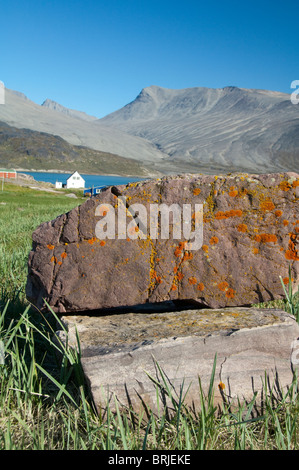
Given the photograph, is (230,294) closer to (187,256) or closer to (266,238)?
(187,256)

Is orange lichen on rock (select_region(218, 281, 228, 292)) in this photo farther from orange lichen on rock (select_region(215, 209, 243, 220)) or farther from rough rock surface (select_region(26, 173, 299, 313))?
orange lichen on rock (select_region(215, 209, 243, 220))

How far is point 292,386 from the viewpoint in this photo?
3.02 m

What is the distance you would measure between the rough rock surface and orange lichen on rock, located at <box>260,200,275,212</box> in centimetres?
1

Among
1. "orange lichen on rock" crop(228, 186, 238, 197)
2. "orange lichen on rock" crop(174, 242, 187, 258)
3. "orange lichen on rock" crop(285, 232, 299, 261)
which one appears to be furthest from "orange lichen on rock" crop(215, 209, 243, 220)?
"orange lichen on rock" crop(285, 232, 299, 261)

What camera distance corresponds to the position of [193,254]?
13.0ft

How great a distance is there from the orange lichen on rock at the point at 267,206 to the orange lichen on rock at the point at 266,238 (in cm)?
27

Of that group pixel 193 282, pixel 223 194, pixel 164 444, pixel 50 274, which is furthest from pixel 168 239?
pixel 164 444

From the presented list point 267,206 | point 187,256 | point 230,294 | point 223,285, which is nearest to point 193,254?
point 187,256

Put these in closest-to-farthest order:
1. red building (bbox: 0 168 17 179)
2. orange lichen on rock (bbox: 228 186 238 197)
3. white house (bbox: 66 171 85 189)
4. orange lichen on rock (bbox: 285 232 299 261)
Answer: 1. orange lichen on rock (bbox: 285 232 299 261)
2. orange lichen on rock (bbox: 228 186 238 197)
3. red building (bbox: 0 168 17 179)
4. white house (bbox: 66 171 85 189)

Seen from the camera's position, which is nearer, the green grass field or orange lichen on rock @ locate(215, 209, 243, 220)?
the green grass field

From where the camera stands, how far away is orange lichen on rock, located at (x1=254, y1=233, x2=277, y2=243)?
3.91m

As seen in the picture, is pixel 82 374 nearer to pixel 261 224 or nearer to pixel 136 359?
pixel 136 359

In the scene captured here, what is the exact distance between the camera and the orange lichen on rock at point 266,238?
3.91 meters

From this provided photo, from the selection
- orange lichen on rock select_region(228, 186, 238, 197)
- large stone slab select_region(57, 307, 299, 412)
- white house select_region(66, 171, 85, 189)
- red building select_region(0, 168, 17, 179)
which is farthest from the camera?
white house select_region(66, 171, 85, 189)
